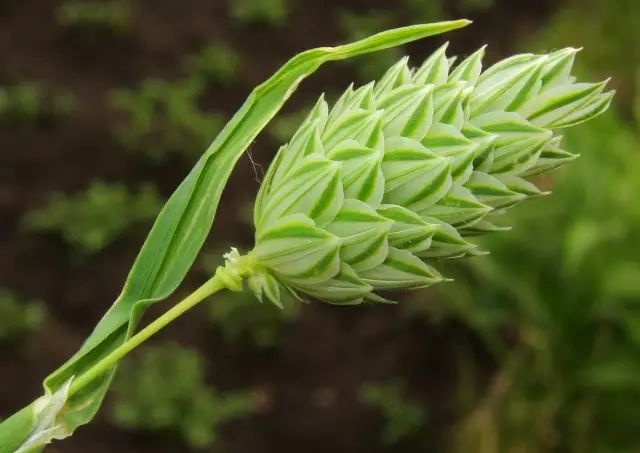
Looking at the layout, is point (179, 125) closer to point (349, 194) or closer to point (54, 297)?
point (54, 297)

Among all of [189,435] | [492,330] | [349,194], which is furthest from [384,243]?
[492,330]

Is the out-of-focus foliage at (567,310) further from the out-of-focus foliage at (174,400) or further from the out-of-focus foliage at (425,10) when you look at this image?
the out-of-focus foliage at (425,10)

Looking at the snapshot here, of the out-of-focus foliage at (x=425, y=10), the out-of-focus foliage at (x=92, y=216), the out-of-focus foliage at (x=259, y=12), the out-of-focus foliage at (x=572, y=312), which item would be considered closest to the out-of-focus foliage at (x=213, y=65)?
the out-of-focus foliage at (x=259, y=12)

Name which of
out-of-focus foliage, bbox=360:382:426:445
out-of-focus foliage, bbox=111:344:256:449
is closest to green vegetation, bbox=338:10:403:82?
out-of-focus foliage, bbox=360:382:426:445

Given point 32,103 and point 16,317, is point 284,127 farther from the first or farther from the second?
point 16,317

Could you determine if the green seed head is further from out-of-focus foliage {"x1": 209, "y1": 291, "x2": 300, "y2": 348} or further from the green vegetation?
the green vegetation

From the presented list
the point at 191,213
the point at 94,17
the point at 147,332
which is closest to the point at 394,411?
the point at 94,17
